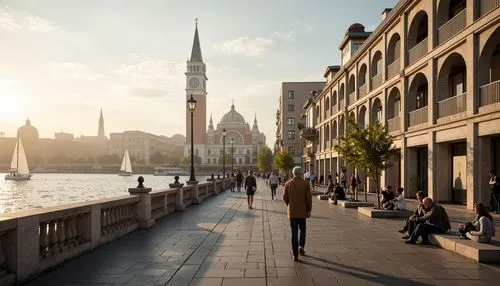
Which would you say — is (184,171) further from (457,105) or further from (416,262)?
(416,262)

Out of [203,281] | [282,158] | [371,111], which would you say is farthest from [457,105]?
[282,158]

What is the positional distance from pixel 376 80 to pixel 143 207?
23098mm

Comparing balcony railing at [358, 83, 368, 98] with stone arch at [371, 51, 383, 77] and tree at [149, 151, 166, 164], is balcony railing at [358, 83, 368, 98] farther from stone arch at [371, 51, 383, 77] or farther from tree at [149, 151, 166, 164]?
tree at [149, 151, 166, 164]

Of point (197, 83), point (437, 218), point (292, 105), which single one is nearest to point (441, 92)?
point (437, 218)

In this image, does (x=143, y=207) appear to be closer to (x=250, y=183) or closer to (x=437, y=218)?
(x=437, y=218)

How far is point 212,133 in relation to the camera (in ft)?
634

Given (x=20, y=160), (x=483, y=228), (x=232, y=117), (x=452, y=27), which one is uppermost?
(x=232, y=117)

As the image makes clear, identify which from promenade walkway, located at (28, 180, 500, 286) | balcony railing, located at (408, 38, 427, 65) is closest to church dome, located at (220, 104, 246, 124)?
balcony railing, located at (408, 38, 427, 65)

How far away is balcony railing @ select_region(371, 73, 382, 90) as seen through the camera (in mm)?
30995

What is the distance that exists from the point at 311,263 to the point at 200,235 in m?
4.29

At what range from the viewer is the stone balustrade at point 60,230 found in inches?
258

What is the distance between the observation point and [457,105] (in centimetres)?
2105

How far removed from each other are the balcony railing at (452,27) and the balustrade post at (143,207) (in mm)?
15501

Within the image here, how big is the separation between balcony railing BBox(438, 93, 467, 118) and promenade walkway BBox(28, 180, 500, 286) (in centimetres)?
1052
